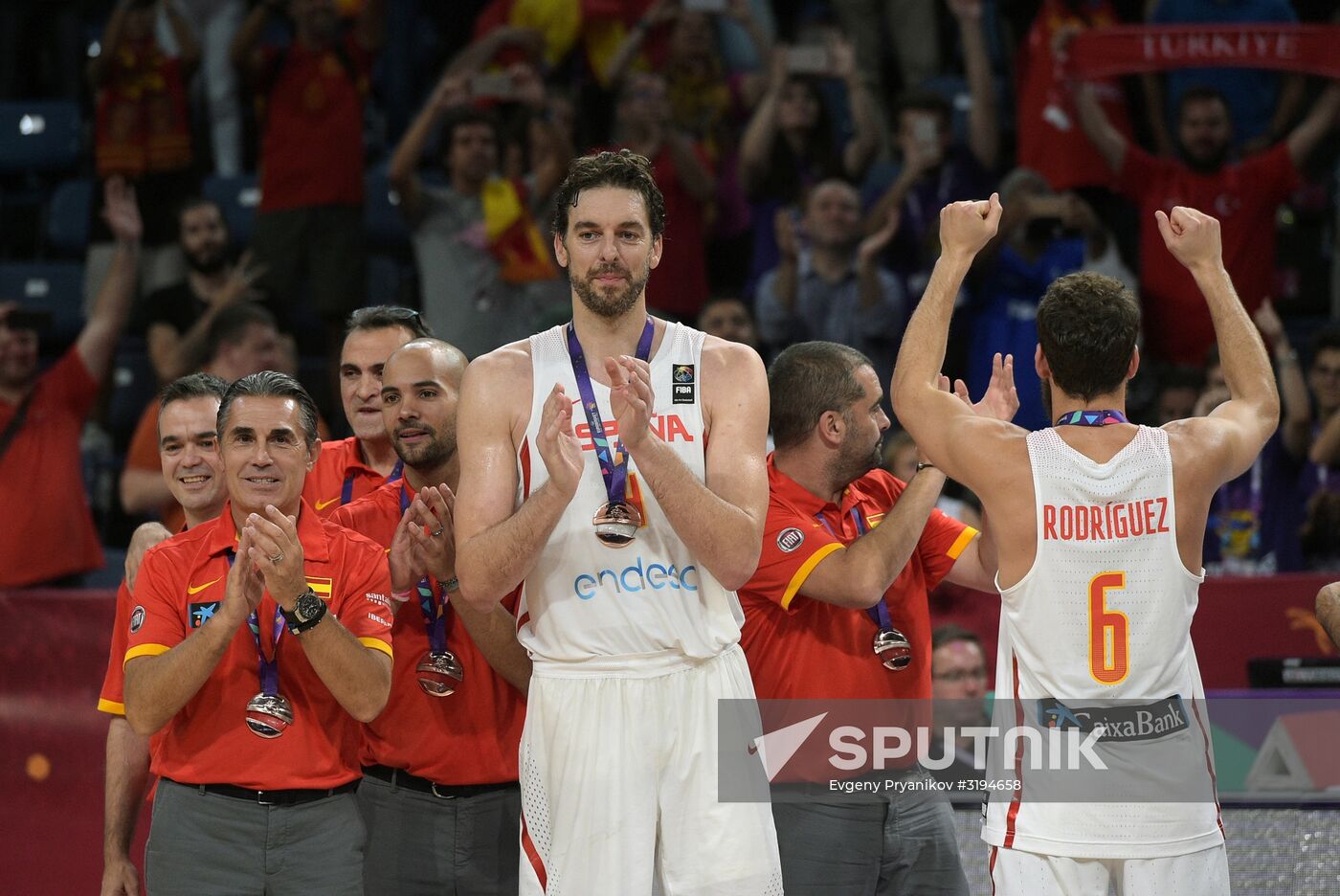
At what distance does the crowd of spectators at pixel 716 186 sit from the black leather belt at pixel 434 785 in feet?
13.0

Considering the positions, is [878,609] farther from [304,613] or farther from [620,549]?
[304,613]

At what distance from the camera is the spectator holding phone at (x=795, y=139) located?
10.2 metres

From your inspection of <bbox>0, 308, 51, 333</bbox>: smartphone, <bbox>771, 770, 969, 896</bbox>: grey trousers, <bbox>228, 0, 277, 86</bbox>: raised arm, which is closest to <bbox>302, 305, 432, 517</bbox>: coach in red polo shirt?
<bbox>771, 770, 969, 896</bbox>: grey trousers

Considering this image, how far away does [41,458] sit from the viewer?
27.4ft

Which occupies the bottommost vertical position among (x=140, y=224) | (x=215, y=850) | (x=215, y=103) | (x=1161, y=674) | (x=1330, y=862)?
(x=1330, y=862)

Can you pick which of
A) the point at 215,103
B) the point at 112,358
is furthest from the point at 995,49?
the point at 112,358

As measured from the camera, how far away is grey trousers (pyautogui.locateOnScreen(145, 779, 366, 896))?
4250mm

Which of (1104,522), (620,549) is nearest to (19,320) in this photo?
(620,549)

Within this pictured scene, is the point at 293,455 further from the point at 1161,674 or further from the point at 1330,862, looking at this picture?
the point at 1330,862

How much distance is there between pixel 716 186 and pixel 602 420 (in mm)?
6282

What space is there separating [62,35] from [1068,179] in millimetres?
7978

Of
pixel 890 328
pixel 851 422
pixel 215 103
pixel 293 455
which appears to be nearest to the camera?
pixel 293 455

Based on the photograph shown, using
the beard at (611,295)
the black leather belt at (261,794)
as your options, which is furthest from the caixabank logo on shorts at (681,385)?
the black leather belt at (261,794)

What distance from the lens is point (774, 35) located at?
37.4 feet
